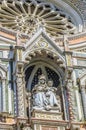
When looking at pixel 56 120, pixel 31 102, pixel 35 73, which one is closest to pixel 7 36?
pixel 35 73

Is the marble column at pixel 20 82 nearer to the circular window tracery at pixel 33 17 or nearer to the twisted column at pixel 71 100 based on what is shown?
the twisted column at pixel 71 100

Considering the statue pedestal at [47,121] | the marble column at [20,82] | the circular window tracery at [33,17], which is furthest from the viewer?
the circular window tracery at [33,17]

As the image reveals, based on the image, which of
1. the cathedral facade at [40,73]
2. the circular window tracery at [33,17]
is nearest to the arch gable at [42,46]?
the cathedral facade at [40,73]

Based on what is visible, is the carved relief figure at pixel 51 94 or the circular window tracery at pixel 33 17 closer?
the carved relief figure at pixel 51 94

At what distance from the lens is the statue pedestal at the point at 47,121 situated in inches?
626

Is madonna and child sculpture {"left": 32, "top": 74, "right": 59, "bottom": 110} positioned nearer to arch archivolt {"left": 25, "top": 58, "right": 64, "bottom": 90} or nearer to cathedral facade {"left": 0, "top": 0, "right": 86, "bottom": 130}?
cathedral facade {"left": 0, "top": 0, "right": 86, "bottom": 130}

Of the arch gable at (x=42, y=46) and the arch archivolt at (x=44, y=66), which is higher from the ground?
the arch gable at (x=42, y=46)

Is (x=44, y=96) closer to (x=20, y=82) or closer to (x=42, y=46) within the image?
(x=20, y=82)

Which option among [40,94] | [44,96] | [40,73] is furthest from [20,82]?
[40,73]

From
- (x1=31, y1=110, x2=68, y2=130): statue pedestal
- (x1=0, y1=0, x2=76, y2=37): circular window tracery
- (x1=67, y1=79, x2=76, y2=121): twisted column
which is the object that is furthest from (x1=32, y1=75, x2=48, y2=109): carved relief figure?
(x1=0, y1=0, x2=76, y2=37): circular window tracery

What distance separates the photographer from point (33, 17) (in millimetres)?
22047

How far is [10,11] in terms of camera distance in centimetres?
2191

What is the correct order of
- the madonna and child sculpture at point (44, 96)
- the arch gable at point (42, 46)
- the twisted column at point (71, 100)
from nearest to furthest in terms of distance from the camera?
the madonna and child sculpture at point (44, 96) → the twisted column at point (71, 100) → the arch gable at point (42, 46)

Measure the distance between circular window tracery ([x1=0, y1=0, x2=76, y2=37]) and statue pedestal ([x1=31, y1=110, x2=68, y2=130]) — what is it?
537 centimetres
